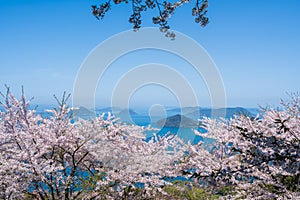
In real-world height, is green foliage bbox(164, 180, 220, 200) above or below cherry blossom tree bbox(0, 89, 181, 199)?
below

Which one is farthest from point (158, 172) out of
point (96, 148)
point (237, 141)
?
point (237, 141)

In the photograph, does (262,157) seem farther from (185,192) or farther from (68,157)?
(68,157)

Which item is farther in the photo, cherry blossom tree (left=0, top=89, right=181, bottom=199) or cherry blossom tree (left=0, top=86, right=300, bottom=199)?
cherry blossom tree (left=0, top=89, right=181, bottom=199)

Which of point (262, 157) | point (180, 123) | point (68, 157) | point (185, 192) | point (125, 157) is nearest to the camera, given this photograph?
point (262, 157)

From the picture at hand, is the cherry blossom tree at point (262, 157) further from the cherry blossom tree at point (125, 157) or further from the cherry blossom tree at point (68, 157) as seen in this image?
the cherry blossom tree at point (68, 157)

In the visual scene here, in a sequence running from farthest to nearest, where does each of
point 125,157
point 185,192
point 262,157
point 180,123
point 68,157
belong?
point 180,123 < point 185,192 < point 68,157 < point 125,157 < point 262,157

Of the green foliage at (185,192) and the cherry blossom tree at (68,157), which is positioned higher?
the cherry blossom tree at (68,157)

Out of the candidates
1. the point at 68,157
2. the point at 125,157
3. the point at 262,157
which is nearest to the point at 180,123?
the point at 125,157

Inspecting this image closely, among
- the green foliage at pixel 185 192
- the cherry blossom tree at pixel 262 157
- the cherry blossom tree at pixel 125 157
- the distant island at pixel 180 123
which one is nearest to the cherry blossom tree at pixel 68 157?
the cherry blossom tree at pixel 125 157

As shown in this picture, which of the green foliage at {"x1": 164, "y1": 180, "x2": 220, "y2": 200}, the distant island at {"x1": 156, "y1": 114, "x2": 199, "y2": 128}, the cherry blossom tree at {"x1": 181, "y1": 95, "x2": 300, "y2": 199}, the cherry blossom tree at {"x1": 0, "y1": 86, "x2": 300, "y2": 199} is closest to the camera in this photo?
the cherry blossom tree at {"x1": 181, "y1": 95, "x2": 300, "y2": 199}

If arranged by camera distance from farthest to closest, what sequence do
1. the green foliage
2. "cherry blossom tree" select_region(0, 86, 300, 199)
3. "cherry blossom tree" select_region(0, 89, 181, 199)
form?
the green foliage → "cherry blossom tree" select_region(0, 89, 181, 199) → "cherry blossom tree" select_region(0, 86, 300, 199)

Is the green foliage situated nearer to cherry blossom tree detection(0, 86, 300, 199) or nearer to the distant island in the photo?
cherry blossom tree detection(0, 86, 300, 199)

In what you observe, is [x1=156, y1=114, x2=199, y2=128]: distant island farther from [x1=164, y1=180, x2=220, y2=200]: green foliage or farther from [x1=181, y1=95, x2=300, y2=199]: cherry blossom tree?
[x1=181, y1=95, x2=300, y2=199]: cherry blossom tree

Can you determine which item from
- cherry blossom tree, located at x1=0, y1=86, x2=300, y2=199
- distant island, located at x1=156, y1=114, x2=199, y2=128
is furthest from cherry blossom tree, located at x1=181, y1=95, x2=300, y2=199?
distant island, located at x1=156, y1=114, x2=199, y2=128
